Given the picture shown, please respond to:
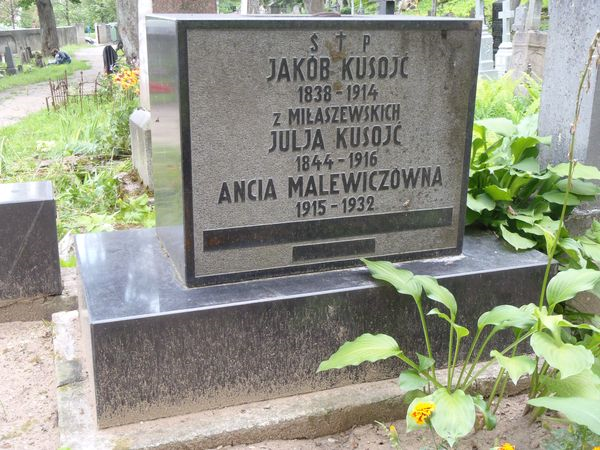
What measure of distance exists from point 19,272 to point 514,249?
8.50 feet

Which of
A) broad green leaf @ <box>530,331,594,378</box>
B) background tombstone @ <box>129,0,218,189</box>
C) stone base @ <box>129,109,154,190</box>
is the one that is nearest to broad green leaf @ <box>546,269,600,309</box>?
broad green leaf @ <box>530,331,594,378</box>

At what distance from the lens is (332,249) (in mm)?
2928

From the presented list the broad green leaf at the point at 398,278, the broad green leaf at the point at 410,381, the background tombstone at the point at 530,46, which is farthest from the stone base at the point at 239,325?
the background tombstone at the point at 530,46

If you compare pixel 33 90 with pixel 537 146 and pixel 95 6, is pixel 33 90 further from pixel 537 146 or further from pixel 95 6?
pixel 95 6

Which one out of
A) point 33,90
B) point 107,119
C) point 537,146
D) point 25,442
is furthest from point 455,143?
point 33,90

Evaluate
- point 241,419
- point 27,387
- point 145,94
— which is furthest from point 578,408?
point 145,94

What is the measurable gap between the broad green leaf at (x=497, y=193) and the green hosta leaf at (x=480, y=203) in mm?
20

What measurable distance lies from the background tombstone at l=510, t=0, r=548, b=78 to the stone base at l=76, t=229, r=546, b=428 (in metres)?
9.52

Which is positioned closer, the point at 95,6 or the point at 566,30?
the point at 566,30

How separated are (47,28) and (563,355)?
3321 centimetres

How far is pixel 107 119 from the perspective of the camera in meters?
9.01

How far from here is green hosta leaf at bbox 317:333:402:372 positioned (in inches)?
92.8

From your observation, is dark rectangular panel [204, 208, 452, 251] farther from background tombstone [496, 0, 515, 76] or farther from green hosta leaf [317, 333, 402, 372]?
background tombstone [496, 0, 515, 76]

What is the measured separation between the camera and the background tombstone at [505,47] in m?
13.8
